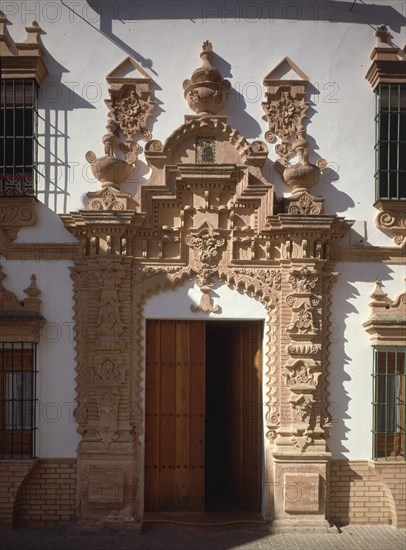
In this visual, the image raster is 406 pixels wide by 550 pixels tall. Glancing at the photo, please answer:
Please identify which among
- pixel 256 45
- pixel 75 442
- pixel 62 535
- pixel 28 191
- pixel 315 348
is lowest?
pixel 62 535

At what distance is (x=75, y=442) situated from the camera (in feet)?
27.1

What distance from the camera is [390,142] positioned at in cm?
860

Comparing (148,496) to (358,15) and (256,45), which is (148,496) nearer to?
(256,45)

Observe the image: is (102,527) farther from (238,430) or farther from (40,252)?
(40,252)

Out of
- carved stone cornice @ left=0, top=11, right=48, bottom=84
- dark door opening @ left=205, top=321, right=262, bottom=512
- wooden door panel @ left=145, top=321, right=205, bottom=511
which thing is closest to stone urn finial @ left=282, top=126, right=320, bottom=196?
dark door opening @ left=205, top=321, right=262, bottom=512

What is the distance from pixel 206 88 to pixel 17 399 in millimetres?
4599

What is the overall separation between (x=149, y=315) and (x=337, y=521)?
3538 mm

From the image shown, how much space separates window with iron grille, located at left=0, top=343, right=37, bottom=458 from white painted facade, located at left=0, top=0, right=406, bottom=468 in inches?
14.6

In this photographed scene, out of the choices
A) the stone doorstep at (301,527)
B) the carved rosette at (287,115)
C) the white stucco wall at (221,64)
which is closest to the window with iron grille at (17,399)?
the white stucco wall at (221,64)

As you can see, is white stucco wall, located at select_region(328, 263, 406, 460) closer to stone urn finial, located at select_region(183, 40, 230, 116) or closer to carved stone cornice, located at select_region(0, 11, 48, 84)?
stone urn finial, located at select_region(183, 40, 230, 116)

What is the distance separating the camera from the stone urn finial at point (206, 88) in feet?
27.2

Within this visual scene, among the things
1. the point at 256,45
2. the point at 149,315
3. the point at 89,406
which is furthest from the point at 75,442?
the point at 256,45

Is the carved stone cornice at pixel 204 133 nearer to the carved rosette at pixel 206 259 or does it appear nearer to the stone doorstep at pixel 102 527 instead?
the carved rosette at pixel 206 259

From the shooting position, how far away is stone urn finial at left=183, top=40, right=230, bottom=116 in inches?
327
